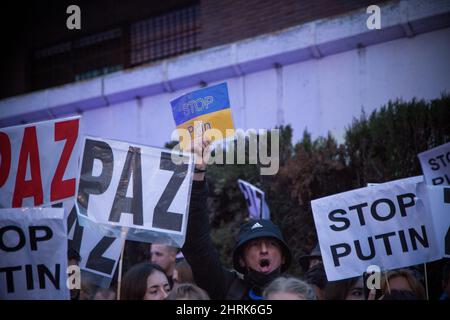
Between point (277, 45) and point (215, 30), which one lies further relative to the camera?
point (215, 30)

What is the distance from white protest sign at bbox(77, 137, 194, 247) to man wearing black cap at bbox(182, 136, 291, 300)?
88 mm

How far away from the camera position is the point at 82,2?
43.8ft

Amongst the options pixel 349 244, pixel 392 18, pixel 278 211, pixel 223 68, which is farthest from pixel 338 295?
pixel 223 68

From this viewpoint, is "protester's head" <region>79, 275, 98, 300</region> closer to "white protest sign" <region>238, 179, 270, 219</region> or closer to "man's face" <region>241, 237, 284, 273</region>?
"man's face" <region>241, 237, 284, 273</region>

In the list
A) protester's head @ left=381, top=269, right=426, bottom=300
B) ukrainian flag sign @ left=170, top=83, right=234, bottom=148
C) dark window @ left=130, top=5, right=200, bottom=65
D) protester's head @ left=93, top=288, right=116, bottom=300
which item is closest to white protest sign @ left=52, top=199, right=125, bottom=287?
protester's head @ left=93, top=288, right=116, bottom=300

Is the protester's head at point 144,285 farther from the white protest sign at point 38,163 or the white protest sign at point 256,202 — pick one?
the white protest sign at point 256,202

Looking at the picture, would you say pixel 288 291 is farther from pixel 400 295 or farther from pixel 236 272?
pixel 236 272

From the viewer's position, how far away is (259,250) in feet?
17.1

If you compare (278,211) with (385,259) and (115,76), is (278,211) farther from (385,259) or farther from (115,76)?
(115,76)

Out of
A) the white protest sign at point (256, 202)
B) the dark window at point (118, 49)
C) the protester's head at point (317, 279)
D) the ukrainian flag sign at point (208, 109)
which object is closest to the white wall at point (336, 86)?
the dark window at point (118, 49)

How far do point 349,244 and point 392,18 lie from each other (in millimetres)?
4742

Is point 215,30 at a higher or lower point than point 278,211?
higher

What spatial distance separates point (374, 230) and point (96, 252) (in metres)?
2.17

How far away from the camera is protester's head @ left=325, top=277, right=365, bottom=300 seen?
18.2 feet
